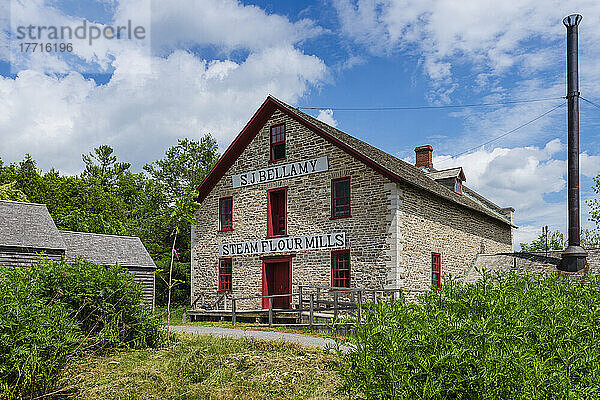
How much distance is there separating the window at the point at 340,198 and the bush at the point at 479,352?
47.8ft

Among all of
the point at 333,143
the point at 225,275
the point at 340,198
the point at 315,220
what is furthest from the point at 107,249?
the point at 333,143

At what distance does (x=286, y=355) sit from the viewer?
9250 millimetres

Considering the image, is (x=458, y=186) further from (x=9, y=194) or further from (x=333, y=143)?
(x=9, y=194)

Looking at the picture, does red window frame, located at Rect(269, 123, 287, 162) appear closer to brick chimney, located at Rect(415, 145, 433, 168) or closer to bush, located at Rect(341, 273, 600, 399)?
brick chimney, located at Rect(415, 145, 433, 168)

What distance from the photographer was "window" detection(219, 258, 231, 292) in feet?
72.8

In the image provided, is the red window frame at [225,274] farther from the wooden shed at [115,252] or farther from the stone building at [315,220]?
the wooden shed at [115,252]

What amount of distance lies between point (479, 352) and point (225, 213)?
19575mm

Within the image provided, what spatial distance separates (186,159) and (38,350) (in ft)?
98.6

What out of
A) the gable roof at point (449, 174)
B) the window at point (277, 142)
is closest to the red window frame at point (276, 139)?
the window at point (277, 142)

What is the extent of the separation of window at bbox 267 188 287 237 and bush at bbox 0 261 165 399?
11.0 metres

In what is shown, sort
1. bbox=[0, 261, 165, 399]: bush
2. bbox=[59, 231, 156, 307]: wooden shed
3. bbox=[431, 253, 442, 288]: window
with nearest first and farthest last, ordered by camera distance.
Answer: bbox=[0, 261, 165, 399]: bush < bbox=[431, 253, 442, 288]: window < bbox=[59, 231, 156, 307]: wooden shed

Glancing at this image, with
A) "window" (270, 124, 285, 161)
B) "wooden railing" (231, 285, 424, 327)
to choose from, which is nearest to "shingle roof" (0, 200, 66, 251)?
"wooden railing" (231, 285, 424, 327)

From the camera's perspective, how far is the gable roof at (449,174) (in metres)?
25.1

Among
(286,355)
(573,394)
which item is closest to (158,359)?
(286,355)
